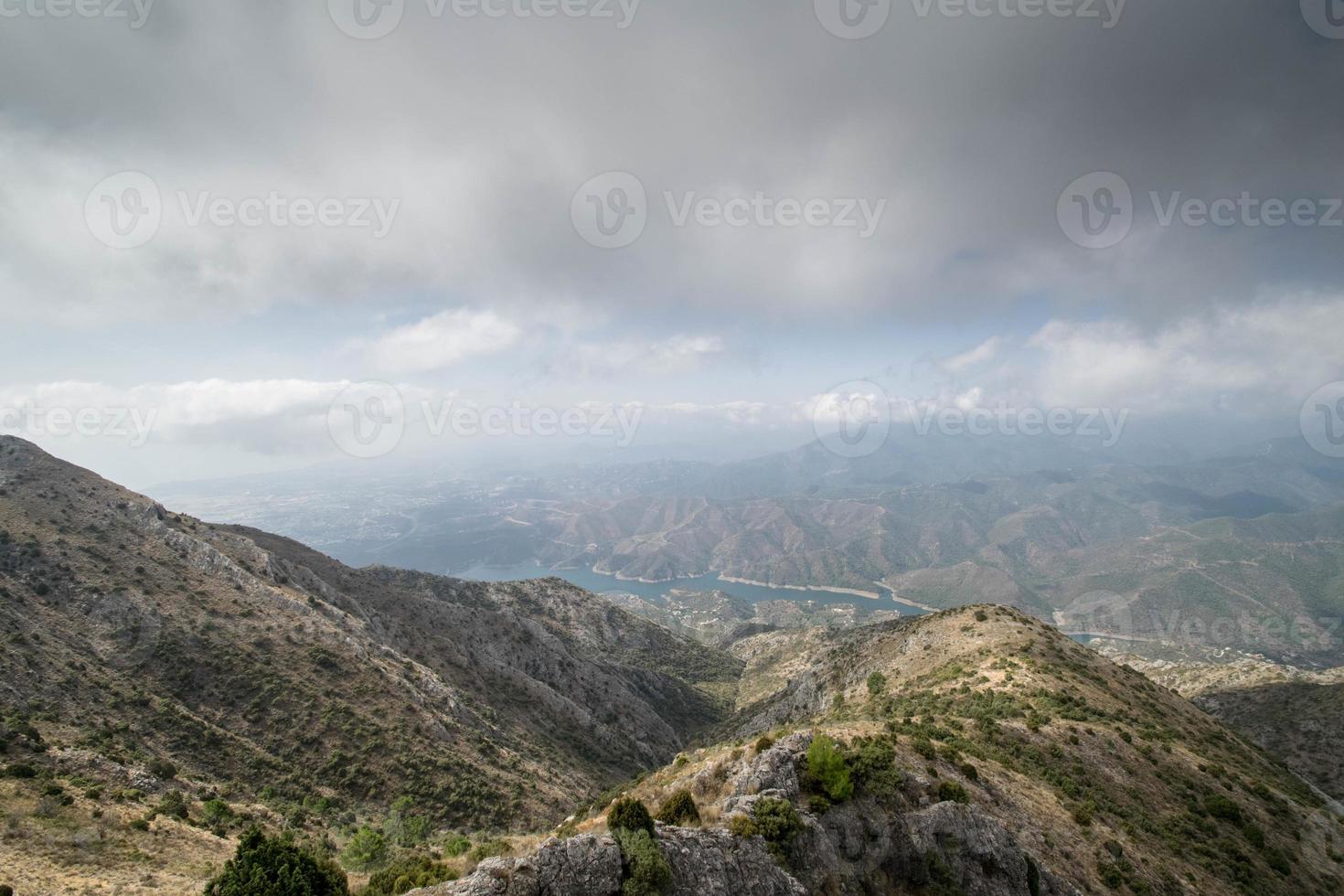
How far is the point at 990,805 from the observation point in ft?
96.6

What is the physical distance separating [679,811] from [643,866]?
5445 mm

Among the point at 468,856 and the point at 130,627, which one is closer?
the point at 468,856

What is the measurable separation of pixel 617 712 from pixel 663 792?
8499 centimetres

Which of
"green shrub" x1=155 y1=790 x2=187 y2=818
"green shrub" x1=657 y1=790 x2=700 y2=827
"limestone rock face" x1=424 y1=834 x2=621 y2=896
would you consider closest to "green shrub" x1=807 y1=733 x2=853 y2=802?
"green shrub" x1=657 y1=790 x2=700 y2=827

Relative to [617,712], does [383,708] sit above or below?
above

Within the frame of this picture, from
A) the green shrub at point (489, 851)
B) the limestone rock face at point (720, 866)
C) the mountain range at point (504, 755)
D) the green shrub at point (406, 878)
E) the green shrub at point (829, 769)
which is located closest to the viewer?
the green shrub at point (406, 878)

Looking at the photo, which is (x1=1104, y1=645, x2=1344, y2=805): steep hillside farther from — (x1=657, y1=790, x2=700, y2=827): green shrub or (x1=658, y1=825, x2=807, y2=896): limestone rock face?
(x1=657, y1=790, x2=700, y2=827): green shrub

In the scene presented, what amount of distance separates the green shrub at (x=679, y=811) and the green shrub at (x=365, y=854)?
59.7 ft

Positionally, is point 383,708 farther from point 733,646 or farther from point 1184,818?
point 733,646

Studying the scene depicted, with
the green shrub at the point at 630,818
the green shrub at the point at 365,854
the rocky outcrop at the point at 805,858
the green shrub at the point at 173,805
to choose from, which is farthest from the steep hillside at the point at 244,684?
the green shrub at the point at 630,818

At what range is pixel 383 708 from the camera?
55.7m

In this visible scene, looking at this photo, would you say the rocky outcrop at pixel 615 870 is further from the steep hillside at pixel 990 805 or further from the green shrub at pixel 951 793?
the green shrub at pixel 951 793

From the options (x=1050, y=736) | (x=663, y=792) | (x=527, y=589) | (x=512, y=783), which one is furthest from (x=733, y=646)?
(x=663, y=792)

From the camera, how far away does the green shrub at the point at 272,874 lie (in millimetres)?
17969
